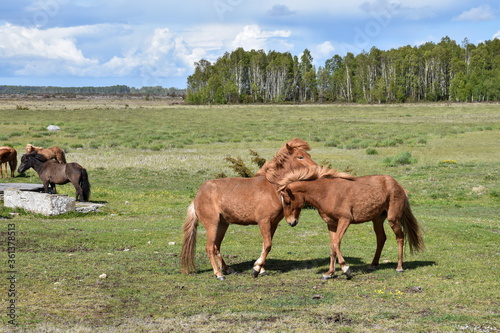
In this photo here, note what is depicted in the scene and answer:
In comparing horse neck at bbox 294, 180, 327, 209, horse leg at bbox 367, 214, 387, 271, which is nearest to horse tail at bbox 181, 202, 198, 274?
horse neck at bbox 294, 180, 327, 209

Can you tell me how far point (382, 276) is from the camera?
887 centimetres

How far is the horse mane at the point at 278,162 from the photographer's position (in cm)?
888

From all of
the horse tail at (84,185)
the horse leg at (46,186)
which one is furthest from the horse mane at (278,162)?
the horse leg at (46,186)

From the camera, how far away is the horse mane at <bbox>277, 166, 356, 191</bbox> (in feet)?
28.4

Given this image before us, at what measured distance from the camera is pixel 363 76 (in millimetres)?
123312

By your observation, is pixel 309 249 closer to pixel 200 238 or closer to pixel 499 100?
pixel 200 238

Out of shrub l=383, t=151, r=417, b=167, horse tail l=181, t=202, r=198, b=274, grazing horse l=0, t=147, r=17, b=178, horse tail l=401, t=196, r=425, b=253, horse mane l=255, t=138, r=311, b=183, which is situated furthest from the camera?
shrub l=383, t=151, r=417, b=167

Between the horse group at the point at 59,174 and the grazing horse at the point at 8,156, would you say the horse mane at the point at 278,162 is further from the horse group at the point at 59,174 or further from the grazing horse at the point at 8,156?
the grazing horse at the point at 8,156

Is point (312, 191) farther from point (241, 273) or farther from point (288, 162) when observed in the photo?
point (241, 273)

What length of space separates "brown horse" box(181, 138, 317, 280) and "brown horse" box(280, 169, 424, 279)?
32 centimetres

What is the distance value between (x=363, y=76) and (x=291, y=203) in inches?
4747

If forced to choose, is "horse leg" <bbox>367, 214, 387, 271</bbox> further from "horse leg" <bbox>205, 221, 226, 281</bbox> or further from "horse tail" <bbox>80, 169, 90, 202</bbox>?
"horse tail" <bbox>80, 169, 90, 202</bbox>

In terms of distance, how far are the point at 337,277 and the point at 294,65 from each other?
12968cm

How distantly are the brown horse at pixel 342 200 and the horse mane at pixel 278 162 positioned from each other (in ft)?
1.08
